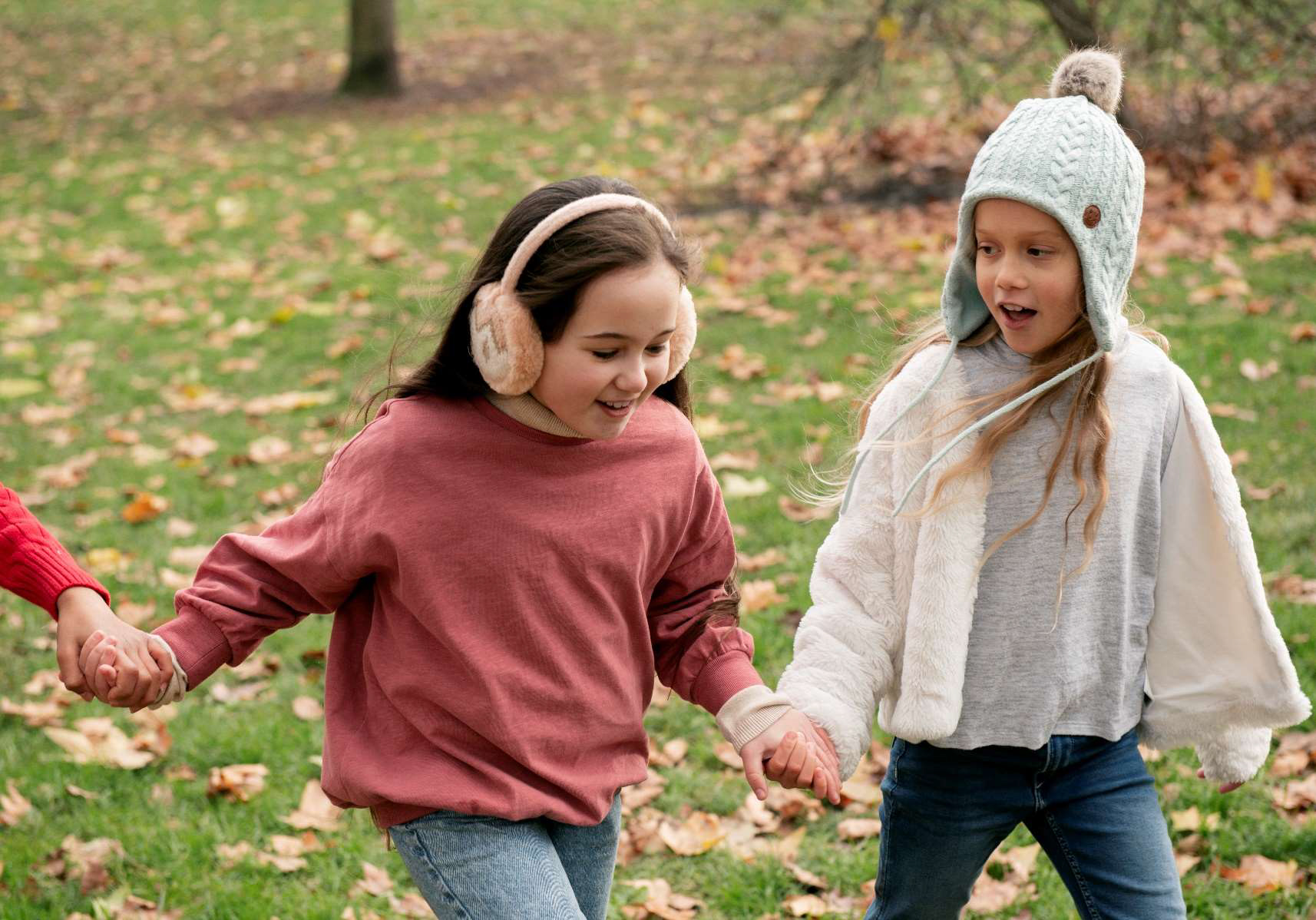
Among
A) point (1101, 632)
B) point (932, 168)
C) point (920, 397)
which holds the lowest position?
point (932, 168)

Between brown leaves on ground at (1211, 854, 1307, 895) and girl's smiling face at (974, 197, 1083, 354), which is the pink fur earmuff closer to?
girl's smiling face at (974, 197, 1083, 354)

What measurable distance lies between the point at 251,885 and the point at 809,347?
4098 mm

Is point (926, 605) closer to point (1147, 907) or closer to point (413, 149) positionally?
point (1147, 907)

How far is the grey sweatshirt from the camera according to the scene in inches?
94.4

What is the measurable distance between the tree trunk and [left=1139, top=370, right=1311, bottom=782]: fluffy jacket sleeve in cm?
1264

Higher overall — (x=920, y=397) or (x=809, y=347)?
(x=920, y=397)

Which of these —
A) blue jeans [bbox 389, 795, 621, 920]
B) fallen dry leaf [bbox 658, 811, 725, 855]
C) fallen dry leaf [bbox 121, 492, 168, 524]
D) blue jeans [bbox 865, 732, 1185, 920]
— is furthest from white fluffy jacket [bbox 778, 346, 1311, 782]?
fallen dry leaf [bbox 121, 492, 168, 524]

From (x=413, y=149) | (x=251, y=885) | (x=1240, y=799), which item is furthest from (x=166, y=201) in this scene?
(x=1240, y=799)

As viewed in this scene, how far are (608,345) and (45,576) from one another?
41.5 inches

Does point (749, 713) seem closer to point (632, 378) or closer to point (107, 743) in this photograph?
point (632, 378)

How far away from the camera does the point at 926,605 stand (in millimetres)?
2375

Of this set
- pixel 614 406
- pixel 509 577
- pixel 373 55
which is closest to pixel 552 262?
pixel 614 406

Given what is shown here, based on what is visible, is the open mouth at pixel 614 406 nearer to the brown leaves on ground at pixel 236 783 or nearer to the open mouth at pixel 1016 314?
the open mouth at pixel 1016 314

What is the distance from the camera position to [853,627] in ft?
8.05
